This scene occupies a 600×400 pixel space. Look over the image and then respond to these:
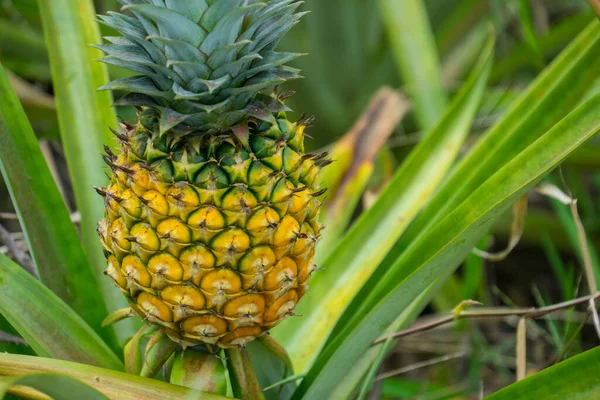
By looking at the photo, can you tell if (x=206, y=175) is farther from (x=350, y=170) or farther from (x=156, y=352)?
(x=350, y=170)

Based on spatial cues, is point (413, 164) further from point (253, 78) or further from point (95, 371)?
point (95, 371)

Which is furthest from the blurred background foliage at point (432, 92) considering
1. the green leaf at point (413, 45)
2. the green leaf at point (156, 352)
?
the green leaf at point (156, 352)

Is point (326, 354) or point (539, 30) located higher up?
point (539, 30)

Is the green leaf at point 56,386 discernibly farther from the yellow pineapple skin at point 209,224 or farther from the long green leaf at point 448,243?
the long green leaf at point 448,243

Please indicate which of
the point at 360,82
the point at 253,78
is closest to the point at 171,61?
the point at 253,78

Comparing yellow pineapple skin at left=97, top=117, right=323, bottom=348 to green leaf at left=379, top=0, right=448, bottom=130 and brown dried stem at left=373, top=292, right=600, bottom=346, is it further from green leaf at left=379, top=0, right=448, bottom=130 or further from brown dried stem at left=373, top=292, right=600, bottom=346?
green leaf at left=379, top=0, right=448, bottom=130

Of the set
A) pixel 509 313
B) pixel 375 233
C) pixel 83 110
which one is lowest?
pixel 509 313

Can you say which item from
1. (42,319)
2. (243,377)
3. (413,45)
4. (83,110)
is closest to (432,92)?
(413,45)
